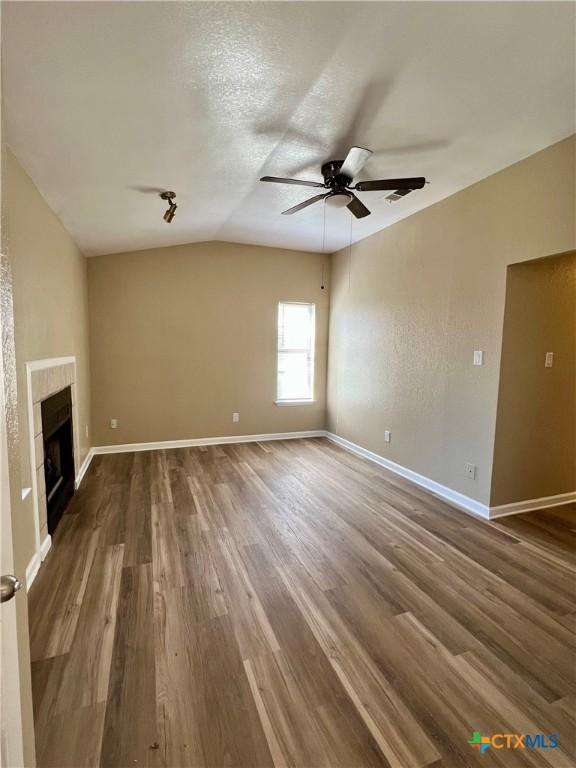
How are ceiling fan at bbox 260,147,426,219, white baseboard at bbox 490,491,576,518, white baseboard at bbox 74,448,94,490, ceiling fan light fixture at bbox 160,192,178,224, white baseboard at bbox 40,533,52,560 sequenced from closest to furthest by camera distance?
ceiling fan at bbox 260,147,426,219 < white baseboard at bbox 40,533,52,560 < ceiling fan light fixture at bbox 160,192,178,224 < white baseboard at bbox 490,491,576,518 < white baseboard at bbox 74,448,94,490

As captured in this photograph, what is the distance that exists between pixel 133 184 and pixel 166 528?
8.41ft

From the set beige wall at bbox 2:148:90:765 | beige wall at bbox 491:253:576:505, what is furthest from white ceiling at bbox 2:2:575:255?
beige wall at bbox 491:253:576:505

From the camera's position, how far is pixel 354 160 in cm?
213

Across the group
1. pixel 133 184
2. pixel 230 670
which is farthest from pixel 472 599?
pixel 133 184

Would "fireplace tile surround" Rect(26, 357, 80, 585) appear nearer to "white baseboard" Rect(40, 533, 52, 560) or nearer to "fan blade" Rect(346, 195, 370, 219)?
"white baseboard" Rect(40, 533, 52, 560)

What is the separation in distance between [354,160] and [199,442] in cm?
392

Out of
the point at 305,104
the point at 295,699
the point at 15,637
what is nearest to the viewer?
the point at 15,637

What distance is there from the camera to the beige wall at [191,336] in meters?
4.51

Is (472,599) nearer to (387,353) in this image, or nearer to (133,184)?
(387,353)

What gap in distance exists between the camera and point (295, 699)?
1.40 metres

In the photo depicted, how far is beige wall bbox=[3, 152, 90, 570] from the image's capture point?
2006 millimetres

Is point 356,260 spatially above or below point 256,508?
above

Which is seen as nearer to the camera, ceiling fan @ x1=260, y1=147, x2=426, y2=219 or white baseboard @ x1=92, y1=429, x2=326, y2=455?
ceiling fan @ x1=260, y1=147, x2=426, y2=219

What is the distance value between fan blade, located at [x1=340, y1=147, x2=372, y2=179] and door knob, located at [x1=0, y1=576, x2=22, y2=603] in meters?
2.30
